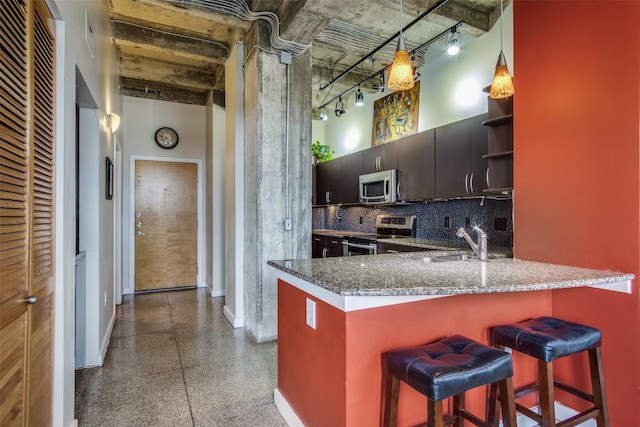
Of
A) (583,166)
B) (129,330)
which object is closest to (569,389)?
(583,166)

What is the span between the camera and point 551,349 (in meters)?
1.54

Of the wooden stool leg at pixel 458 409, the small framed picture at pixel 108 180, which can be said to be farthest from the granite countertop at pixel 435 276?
the small framed picture at pixel 108 180

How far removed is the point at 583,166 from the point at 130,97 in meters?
5.68

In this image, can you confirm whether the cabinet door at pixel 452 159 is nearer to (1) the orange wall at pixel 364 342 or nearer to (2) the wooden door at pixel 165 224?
(1) the orange wall at pixel 364 342

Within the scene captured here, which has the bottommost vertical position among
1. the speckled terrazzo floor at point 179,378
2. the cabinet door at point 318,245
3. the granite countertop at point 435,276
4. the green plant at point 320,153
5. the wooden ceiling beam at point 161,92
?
the speckled terrazzo floor at point 179,378

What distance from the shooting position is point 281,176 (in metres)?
3.35

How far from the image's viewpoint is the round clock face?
5402 millimetres

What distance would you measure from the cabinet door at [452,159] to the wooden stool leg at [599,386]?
1919 millimetres

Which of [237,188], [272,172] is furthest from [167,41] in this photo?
[272,172]

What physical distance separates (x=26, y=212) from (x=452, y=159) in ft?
11.0

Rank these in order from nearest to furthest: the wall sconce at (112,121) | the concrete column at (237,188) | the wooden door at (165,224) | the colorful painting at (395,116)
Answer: the wall sconce at (112,121) < the concrete column at (237,188) < the colorful painting at (395,116) < the wooden door at (165,224)

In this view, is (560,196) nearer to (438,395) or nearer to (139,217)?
(438,395)

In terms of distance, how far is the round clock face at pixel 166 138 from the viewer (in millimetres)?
5402

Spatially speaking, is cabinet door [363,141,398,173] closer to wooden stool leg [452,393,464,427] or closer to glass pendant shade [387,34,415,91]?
glass pendant shade [387,34,415,91]
